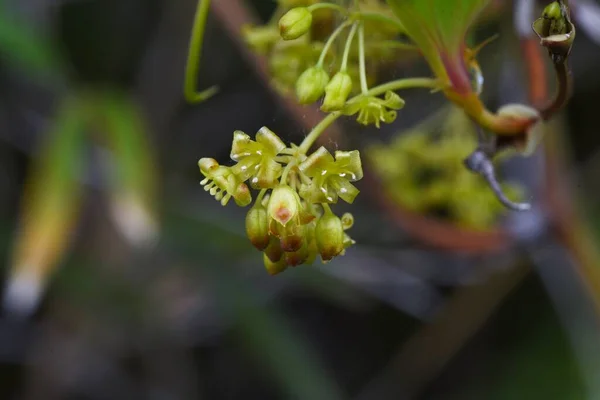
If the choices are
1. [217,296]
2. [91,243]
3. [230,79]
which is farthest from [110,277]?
[230,79]

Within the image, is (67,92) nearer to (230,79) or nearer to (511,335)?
(230,79)

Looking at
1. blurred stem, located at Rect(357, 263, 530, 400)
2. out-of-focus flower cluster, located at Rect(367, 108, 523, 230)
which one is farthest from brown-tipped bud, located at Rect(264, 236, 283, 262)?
blurred stem, located at Rect(357, 263, 530, 400)

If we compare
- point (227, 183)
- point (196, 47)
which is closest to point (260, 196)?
point (227, 183)

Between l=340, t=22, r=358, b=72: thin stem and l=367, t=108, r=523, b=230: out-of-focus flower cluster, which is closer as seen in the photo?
l=340, t=22, r=358, b=72: thin stem

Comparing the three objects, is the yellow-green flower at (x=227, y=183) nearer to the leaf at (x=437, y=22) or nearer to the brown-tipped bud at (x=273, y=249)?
the brown-tipped bud at (x=273, y=249)

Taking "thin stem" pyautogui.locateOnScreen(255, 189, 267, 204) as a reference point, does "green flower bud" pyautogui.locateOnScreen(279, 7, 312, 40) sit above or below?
above

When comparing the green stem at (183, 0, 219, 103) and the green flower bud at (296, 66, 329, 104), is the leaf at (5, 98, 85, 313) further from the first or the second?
the green flower bud at (296, 66, 329, 104)

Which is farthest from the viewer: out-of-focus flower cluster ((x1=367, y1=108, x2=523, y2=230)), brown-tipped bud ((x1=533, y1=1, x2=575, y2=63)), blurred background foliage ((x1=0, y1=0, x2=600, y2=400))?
blurred background foliage ((x1=0, y1=0, x2=600, y2=400))
